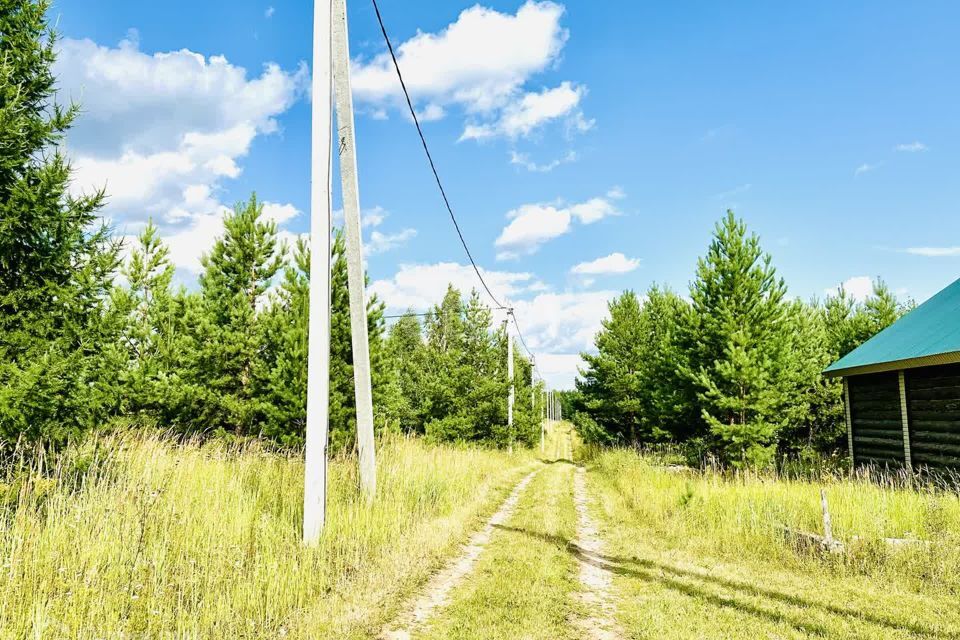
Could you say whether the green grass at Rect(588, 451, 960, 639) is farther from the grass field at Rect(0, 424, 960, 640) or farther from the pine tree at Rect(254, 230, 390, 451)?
the pine tree at Rect(254, 230, 390, 451)

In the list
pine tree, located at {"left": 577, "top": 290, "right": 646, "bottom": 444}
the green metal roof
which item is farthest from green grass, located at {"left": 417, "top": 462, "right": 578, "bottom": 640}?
pine tree, located at {"left": 577, "top": 290, "right": 646, "bottom": 444}

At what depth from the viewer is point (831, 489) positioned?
9734 millimetres

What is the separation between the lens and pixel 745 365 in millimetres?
13141

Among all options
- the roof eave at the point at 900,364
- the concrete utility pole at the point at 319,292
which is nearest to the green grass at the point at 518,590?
the concrete utility pole at the point at 319,292

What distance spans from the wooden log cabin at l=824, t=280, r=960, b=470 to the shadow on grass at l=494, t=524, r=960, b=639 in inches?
282

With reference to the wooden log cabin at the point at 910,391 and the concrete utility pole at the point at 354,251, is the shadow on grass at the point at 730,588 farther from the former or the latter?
the wooden log cabin at the point at 910,391

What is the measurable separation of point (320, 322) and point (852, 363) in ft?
43.1

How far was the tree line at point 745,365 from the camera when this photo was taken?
13492 millimetres

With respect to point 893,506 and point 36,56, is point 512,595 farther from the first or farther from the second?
point 36,56

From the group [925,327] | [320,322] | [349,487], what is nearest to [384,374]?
[349,487]

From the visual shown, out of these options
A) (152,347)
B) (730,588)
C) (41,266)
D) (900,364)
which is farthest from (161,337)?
(900,364)

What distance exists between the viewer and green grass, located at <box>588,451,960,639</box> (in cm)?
461

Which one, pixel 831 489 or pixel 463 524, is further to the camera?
pixel 831 489

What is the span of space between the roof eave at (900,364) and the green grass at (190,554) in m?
9.52
